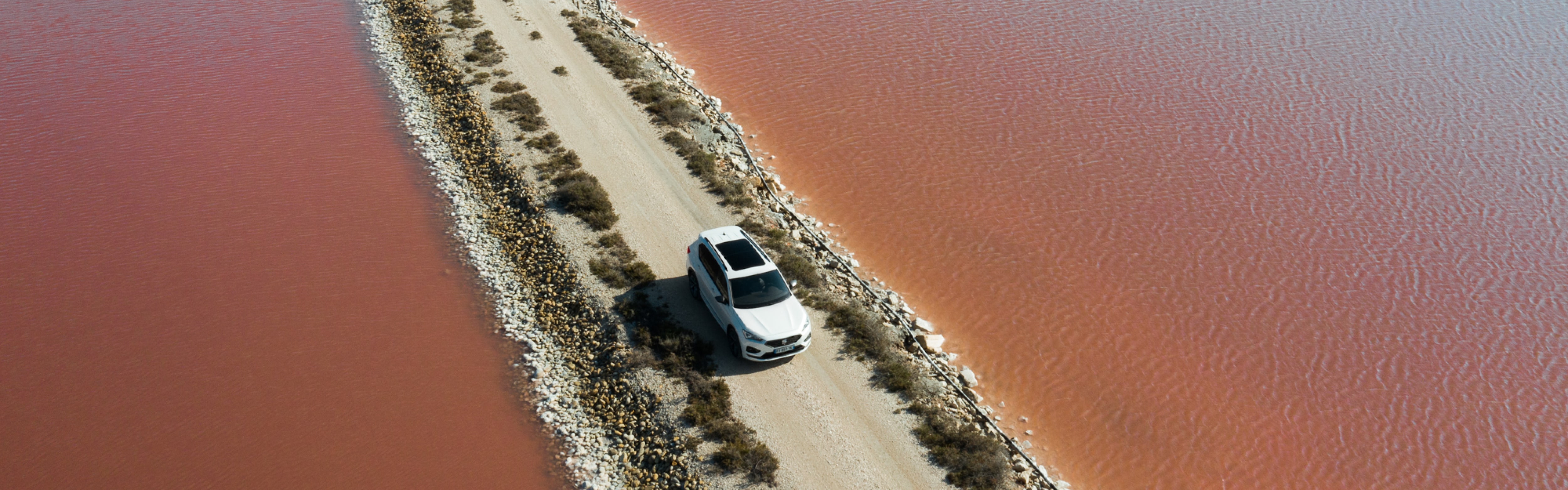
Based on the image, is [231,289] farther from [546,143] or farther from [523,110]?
[523,110]

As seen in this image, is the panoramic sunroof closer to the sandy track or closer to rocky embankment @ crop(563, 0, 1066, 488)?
the sandy track

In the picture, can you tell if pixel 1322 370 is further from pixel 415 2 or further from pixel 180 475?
pixel 415 2

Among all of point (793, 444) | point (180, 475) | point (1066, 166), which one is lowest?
point (180, 475)

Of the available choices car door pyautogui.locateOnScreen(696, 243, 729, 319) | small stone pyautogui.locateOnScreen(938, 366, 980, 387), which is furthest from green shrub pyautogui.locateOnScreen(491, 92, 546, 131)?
small stone pyautogui.locateOnScreen(938, 366, 980, 387)

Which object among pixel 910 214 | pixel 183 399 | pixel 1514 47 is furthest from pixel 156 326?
pixel 1514 47

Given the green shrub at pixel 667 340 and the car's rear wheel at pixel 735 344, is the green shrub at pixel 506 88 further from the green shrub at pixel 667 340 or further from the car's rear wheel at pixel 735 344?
the car's rear wheel at pixel 735 344
